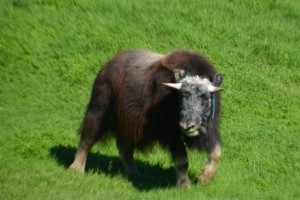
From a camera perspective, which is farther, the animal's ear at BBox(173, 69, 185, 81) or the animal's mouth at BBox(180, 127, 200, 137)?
the animal's ear at BBox(173, 69, 185, 81)

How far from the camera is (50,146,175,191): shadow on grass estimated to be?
7152 mm

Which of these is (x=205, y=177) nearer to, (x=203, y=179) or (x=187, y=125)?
(x=203, y=179)

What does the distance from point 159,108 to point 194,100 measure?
1.69 feet

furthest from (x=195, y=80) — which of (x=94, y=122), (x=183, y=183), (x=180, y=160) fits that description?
(x=94, y=122)

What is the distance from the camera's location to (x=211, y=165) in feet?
23.2

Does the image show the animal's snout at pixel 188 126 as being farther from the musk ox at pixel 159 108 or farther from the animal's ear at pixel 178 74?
the animal's ear at pixel 178 74

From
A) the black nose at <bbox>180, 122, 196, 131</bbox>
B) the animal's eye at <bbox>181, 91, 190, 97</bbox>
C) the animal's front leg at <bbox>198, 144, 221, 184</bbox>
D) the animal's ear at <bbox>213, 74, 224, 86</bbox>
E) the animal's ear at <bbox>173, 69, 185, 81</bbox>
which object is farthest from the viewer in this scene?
the animal's front leg at <bbox>198, 144, 221, 184</bbox>

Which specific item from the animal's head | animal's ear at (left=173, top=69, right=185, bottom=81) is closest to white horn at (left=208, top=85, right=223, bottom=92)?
the animal's head

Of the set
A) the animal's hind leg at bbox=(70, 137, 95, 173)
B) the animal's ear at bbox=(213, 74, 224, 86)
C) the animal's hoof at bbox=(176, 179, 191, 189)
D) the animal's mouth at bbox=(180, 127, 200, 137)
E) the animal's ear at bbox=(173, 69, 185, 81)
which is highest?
the animal's ear at bbox=(173, 69, 185, 81)

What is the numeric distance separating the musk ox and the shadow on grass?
19cm

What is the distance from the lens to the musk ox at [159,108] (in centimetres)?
653

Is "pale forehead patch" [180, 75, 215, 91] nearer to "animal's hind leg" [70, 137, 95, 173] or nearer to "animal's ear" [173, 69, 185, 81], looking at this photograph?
"animal's ear" [173, 69, 185, 81]

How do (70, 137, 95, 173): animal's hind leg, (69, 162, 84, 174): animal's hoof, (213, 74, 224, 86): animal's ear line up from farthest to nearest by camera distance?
(70, 137, 95, 173): animal's hind leg → (69, 162, 84, 174): animal's hoof → (213, 74, 224, 86): animal's ear

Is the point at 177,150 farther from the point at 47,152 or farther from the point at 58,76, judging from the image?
the point at 58,76
